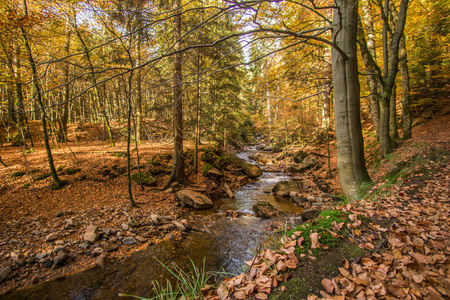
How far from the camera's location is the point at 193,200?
721 cm

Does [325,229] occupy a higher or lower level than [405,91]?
lower

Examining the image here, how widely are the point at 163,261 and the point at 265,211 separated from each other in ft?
12.5

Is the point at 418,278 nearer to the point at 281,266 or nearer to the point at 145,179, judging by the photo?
the point at 281,266

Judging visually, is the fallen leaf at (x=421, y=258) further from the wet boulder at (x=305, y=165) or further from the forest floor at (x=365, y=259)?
the wet boulder at (x=305, y=165)

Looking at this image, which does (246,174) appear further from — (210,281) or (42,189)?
(42,189)

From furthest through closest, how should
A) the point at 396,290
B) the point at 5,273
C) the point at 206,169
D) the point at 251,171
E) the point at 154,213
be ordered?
the point at 251,171 → the point at 206,169 → the point at 154,213 → the point at 5,273 → the point at 396,290

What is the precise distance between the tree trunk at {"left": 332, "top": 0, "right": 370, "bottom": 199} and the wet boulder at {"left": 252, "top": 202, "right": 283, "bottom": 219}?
3532mm

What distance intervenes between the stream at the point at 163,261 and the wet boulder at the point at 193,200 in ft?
1.30

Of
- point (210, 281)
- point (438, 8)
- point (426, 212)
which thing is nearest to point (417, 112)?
point (438, 8)

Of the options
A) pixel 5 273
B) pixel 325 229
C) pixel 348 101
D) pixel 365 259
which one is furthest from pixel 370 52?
pixel 5 273

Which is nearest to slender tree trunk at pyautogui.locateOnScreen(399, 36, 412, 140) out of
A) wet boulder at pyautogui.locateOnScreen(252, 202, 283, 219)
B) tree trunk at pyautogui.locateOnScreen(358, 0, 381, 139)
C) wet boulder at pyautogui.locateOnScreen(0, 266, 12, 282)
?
tree trunk at pyautogui.locateOnScreen(358, 0, 381, 139)

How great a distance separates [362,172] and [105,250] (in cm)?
603

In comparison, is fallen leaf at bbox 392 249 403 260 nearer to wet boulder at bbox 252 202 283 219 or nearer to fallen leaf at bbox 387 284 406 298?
fallen leaf at bbox 387 284 406 298

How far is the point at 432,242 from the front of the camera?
5.24 feet
